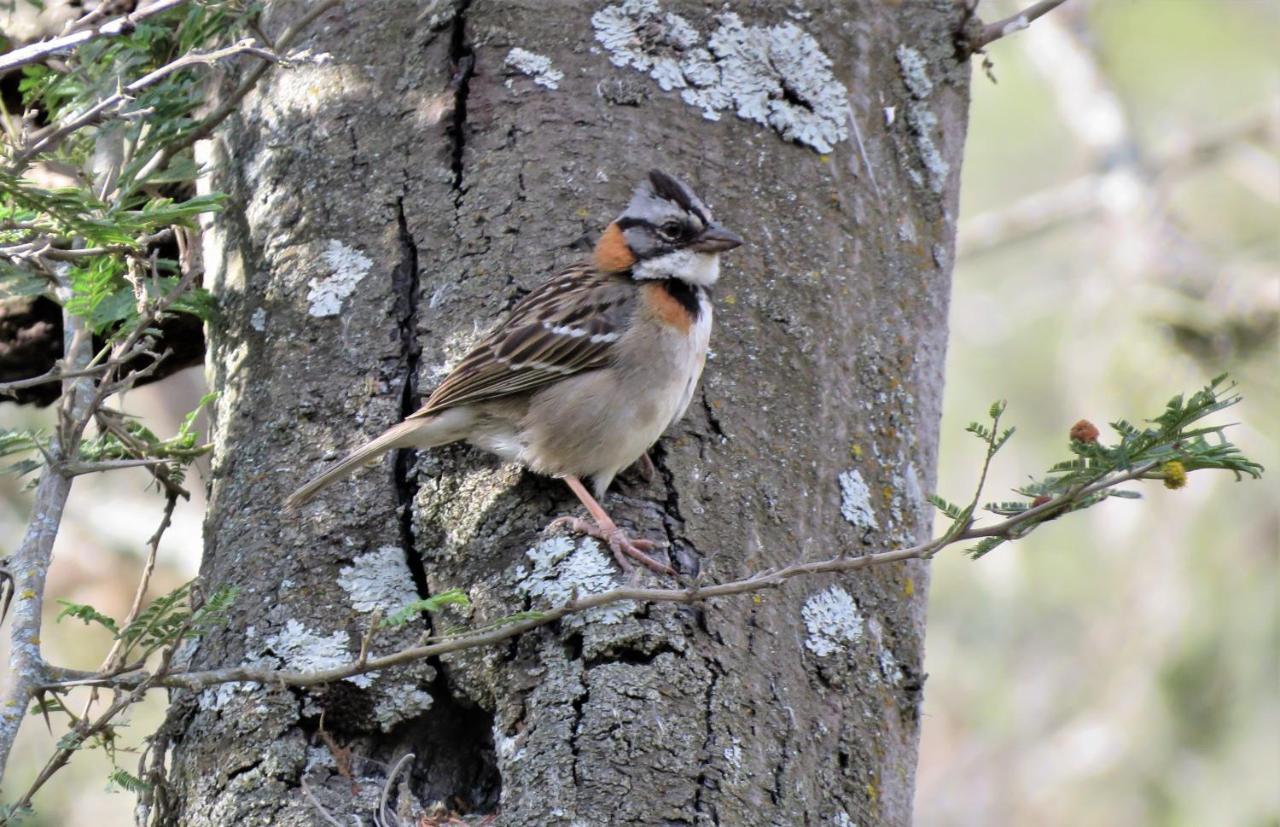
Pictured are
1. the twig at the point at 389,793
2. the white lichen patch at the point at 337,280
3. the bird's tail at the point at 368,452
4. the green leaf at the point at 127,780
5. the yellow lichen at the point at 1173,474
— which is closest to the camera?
the yellow lichen at the point at 1173,474

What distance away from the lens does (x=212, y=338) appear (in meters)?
3.96

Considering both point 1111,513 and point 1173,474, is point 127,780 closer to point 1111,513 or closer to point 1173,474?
point 1173,474

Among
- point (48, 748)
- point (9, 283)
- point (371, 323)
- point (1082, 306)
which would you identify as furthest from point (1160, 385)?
point (48, 748)

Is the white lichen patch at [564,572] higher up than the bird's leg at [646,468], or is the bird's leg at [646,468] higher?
the bird's leg at [646,468]

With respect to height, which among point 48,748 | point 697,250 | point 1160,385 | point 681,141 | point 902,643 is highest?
point 1160,385

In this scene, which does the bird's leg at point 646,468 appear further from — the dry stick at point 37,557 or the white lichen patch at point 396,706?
the dry stick at point 37,557

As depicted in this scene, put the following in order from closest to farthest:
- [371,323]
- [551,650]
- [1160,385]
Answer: [551,650] → [371,323] → [1160,385]

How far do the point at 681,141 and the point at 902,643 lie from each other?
1486 mm

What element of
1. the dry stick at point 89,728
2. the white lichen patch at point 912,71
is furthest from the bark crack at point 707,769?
the white lichen patch at point 912,71

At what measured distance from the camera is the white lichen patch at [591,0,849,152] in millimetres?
3947

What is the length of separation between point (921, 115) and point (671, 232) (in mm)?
942

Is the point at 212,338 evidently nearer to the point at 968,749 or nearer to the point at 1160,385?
the point at 1160,385

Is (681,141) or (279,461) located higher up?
(681,141)

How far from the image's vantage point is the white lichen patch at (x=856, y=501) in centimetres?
358
